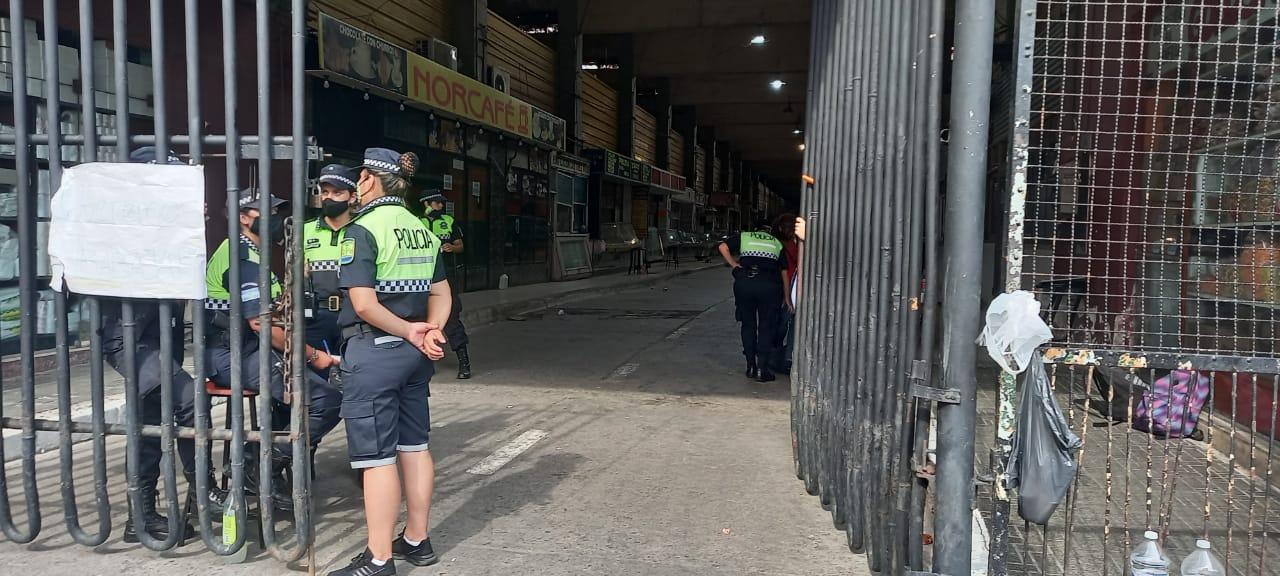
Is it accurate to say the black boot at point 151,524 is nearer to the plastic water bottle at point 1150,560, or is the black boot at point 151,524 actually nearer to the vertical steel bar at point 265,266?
the vertical steel bar at point 265,266

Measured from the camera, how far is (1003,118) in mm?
5574

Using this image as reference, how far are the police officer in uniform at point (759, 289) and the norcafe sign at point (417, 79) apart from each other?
19.3 ft

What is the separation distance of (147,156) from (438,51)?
435 inches

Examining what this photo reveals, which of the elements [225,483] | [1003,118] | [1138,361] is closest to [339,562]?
[225,483]

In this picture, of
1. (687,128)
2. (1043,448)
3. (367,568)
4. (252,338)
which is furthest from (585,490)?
(687,128)

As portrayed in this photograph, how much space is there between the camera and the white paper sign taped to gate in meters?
3.28

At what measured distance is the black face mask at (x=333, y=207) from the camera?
13.0ft

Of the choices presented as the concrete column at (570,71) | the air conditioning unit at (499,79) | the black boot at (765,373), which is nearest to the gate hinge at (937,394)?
the black boot at (765,373)

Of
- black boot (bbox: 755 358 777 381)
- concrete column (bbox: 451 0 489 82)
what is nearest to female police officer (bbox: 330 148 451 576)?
black boot (bbox: 755 358 777 381)

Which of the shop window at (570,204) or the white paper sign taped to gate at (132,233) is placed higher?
the shop window at (570,204)

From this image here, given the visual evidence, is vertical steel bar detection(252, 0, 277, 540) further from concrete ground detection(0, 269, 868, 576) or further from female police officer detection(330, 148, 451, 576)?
concrete ground detection(0, 269, 868, 576)

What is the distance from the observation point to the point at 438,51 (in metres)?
13.9

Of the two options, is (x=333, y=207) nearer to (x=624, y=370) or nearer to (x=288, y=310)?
(x=288, y=310)

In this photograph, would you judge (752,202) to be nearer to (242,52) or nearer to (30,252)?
(242,52)
